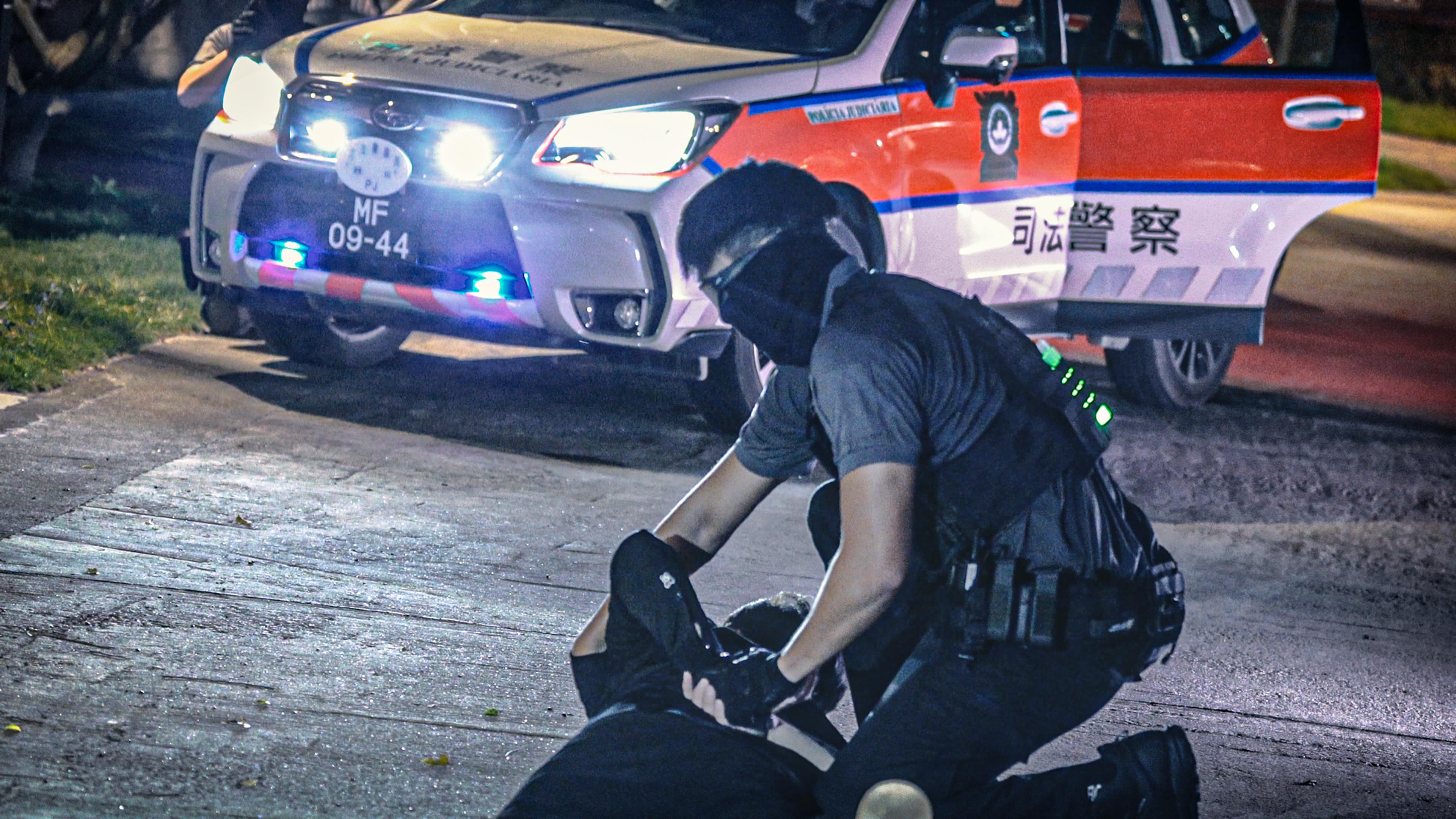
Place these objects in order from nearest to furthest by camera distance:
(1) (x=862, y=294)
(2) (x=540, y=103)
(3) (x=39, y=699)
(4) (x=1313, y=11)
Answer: (1) (x=862, y=294)
(3) (x=39, y=699)
(2) (x=540, y=103)
(4) (x=1313, y=11)

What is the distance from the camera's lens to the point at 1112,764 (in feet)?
10.1

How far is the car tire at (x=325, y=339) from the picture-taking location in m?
7.42

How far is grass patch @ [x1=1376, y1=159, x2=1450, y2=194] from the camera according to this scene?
23.4 metres

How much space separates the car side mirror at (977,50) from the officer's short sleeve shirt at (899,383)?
3824mm

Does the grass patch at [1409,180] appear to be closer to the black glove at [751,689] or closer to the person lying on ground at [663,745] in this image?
the person lying on ground at [663,745]

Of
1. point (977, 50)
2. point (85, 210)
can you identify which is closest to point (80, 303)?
point (85, 210)

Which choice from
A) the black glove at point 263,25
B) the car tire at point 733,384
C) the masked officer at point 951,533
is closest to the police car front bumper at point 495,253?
the car tire at point 733,384

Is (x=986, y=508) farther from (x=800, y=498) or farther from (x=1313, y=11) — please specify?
(x=1313, y=11)

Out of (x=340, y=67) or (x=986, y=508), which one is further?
(x=340, y=67)

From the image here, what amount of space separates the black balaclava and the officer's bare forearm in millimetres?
269

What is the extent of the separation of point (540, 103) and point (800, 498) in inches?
63.4

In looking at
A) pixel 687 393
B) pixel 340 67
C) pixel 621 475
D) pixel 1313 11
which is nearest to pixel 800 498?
pixel 621 475

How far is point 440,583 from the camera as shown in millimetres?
4918

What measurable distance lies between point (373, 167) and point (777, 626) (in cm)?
348
